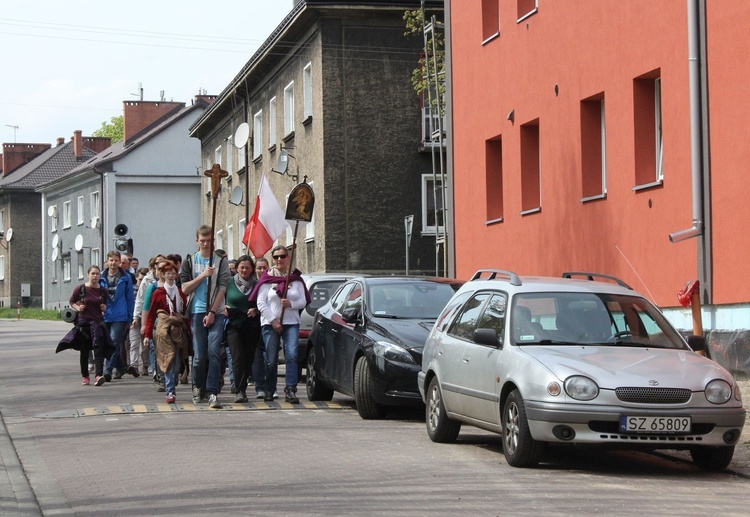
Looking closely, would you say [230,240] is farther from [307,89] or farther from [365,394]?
[365,394]

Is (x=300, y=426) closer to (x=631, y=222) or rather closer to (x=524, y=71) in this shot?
(x=631, y=222)

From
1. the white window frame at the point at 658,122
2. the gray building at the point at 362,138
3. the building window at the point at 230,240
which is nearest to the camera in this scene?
the white window frame at the point at 658,122

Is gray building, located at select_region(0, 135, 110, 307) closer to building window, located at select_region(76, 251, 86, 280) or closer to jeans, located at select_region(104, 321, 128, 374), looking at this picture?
building window, located at select_region(76, 251, 86, 280)

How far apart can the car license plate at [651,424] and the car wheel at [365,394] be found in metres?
4.62

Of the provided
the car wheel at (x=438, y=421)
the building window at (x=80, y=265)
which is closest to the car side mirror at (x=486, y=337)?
the car wheel at (x=438, y=421)

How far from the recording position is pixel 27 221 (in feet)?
300

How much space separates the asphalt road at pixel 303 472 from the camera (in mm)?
7992

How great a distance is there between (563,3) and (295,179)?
16.0 meters

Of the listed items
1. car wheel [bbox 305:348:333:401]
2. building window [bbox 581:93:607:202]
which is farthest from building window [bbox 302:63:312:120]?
car wheel [bbox 305:348:333:401]

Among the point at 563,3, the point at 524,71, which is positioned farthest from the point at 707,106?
the point at 524,71

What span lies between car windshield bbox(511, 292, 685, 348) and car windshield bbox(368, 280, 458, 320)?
3734 mm

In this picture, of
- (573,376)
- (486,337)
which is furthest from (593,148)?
(573,376)

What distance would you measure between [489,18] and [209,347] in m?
11.6

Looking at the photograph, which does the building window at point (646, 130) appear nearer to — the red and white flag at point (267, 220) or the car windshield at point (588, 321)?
the red and white flag at point (267, 220)
